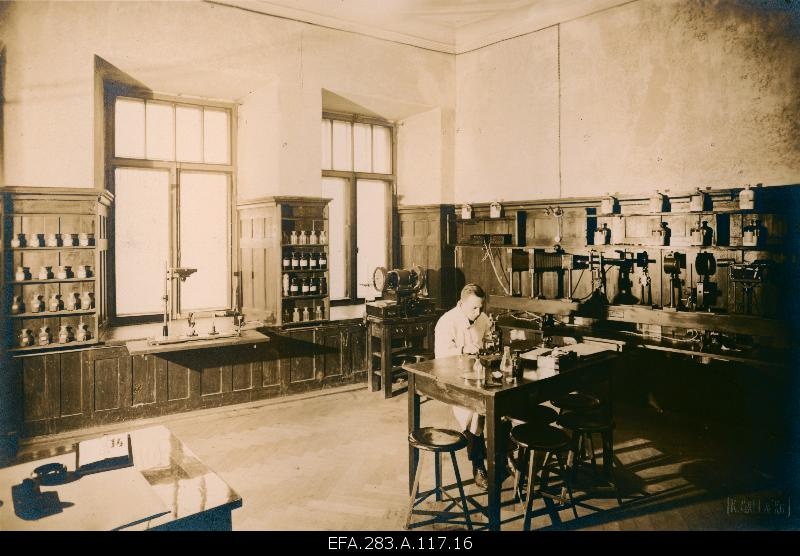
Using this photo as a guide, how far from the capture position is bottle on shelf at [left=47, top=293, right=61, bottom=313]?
5.26 metres

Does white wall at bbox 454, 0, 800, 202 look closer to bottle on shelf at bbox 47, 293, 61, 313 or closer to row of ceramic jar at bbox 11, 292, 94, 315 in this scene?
row of ceramic jar at bbox 11, 292, 94, 315

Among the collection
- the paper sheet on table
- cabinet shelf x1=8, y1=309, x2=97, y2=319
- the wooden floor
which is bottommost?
the wooden floor

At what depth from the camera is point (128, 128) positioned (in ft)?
21.4

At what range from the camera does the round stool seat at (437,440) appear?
11.0 ft

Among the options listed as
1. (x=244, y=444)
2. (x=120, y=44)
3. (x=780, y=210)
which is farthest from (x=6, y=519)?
(x=780, y=210)

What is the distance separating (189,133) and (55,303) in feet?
9.00

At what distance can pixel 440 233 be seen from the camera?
795 centimetres

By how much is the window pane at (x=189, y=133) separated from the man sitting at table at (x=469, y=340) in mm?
4223

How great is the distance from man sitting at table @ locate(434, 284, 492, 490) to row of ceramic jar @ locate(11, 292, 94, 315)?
3.53 metres

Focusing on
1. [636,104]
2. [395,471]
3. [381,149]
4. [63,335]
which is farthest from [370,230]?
[395,471]

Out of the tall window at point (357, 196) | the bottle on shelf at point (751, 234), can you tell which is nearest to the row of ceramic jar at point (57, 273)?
the tall window at point (357, 196)

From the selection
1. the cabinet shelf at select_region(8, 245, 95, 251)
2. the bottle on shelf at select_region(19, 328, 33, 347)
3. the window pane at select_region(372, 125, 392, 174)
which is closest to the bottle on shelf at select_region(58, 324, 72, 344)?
the bottle on shelf at select_region(19, 328, 33, 347)

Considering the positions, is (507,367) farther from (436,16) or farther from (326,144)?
(436,16)

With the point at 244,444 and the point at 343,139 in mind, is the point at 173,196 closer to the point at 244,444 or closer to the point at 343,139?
the point at 343,139
